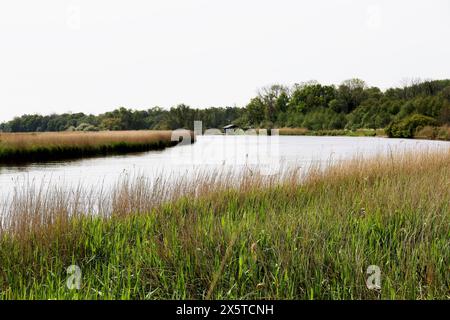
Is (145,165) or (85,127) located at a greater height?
(85,127)

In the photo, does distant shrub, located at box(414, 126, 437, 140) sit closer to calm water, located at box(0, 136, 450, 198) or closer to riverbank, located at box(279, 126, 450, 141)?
riverbank, located at box(279, 126, 450, 141)

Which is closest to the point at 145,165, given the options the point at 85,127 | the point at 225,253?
the point at 225,253

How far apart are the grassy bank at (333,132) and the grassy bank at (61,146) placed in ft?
106

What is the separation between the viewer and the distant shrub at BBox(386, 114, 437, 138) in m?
40.5

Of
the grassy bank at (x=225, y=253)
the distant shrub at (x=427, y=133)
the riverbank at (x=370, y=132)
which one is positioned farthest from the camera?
the distant shrub at (x=427, y=133)

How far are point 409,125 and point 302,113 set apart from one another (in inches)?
1151

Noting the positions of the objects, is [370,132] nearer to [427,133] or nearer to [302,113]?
[427,133]

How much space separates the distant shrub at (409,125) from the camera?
40.5 m

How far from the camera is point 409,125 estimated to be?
138ft

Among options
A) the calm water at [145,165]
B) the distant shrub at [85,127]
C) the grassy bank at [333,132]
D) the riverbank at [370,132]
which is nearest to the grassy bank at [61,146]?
the calm water at [145,165]

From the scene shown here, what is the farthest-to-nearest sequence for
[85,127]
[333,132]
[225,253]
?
[333,132] → [85,127] → [225,253]

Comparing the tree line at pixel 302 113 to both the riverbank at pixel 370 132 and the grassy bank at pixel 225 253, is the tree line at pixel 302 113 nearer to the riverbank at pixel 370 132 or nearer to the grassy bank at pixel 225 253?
the riverbank at pixel 370 132

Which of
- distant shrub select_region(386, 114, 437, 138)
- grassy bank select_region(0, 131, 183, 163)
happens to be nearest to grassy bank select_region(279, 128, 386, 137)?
distant shrub select_region(386, 114, 437, 138)
